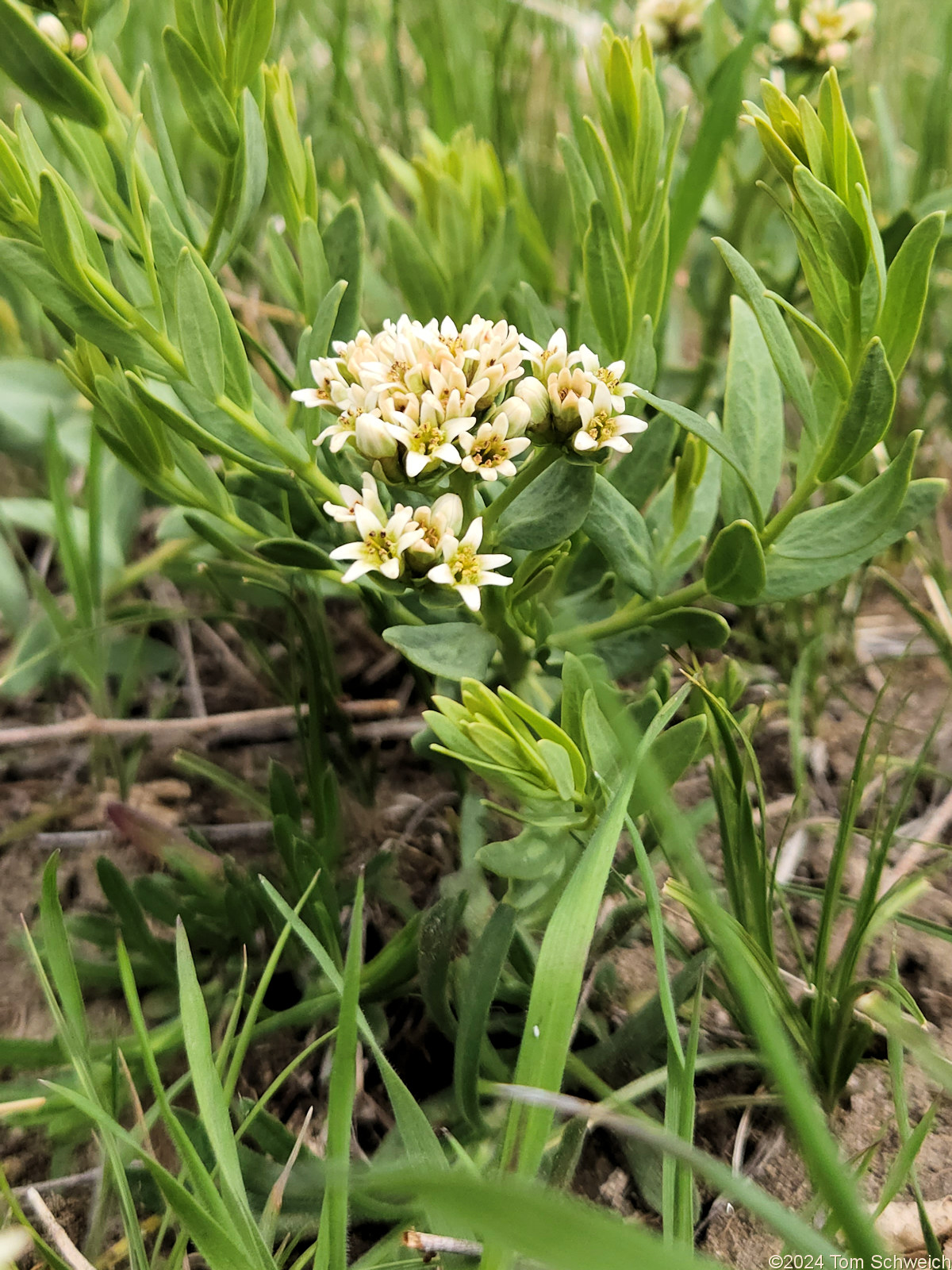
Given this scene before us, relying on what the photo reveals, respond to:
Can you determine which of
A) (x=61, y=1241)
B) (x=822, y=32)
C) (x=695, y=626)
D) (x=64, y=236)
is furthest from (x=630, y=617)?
(x=822, y=32)

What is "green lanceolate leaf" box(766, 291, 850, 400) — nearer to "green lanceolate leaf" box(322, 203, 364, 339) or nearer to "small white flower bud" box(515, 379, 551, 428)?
"small white flower bud" box(515, 379, 551, 428)

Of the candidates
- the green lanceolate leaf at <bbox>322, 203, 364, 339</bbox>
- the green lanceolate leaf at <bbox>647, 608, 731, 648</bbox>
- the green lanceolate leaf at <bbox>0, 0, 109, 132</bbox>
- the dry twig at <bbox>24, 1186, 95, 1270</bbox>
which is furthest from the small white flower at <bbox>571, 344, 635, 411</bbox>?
the dry twig at <bbox>24, 1186, 95, 1270</bbox>

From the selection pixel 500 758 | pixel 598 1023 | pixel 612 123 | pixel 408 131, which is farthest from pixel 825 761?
pixel 408 131

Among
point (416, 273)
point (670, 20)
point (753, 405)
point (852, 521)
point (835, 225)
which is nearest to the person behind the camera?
point (835, 225)

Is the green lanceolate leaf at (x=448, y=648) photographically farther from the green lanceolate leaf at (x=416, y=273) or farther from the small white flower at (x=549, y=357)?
the green lanceolate leaf at (x=416, y=273)

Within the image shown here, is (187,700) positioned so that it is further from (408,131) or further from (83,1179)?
(408,131)

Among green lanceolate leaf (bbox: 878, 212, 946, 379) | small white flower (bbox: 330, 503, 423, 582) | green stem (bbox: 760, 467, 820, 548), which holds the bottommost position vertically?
small white flower (bbox: 330, 503, 423, 582)

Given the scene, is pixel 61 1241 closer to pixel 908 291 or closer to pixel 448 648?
pixel 448 648
